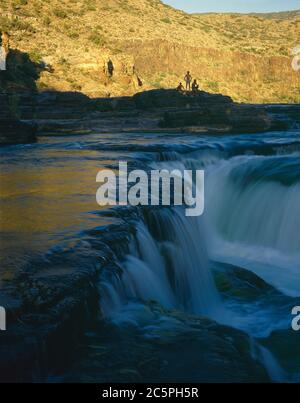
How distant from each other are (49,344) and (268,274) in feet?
26.0

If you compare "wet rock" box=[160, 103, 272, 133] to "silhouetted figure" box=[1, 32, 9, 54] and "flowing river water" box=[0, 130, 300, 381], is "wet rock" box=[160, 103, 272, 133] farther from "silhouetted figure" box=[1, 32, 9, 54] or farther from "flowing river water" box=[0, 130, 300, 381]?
"silhouetted figure" box=[1, 32, 9, 54]

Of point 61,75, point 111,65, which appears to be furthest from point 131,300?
point 111,65

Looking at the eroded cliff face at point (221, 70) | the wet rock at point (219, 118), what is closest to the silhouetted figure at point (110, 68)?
the wet rock at point (219, 118)

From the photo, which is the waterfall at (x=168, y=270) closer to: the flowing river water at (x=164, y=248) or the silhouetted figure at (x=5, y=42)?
the flowing river water at (x=164, y=248)

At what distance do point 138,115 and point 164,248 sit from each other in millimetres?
24745

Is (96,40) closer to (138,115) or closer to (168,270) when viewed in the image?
(138,115)

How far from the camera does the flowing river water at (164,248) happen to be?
671 centimetres

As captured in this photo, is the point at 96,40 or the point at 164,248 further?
the point at 96,40

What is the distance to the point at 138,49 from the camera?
6900cm

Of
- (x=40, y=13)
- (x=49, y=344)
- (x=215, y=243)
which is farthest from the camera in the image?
(x=40, y=13)

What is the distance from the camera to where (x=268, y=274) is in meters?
12.5

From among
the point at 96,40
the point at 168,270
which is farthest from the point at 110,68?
the point at 168,270
